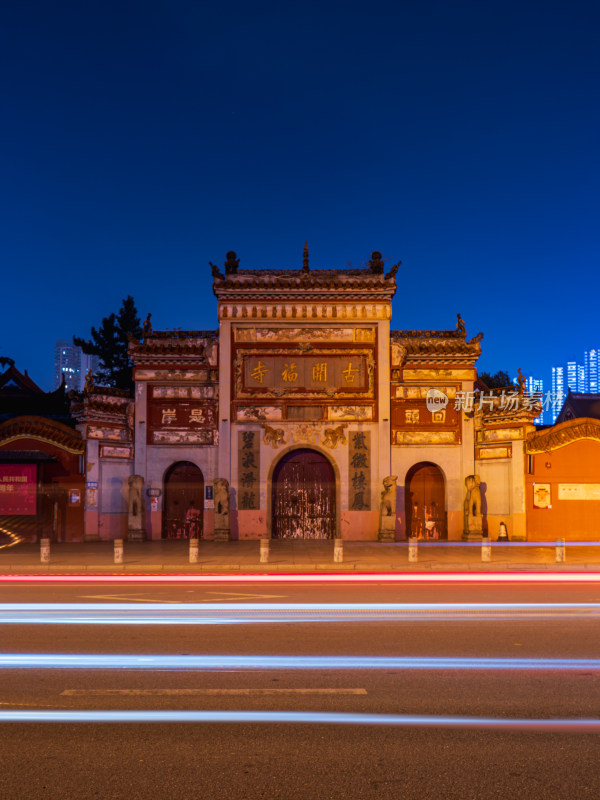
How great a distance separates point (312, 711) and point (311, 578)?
9099 millimetres

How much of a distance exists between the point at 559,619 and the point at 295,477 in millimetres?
15325

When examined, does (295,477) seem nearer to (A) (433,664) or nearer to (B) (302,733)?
(A) (433,664)

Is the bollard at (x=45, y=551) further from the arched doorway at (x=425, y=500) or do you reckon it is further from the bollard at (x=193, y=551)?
the arched doorway at (x=425, y=500)

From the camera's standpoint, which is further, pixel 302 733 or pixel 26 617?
pixel 26 617

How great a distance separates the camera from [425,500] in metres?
24.9

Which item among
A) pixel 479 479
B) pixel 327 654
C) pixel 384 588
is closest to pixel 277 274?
pixel 479 479

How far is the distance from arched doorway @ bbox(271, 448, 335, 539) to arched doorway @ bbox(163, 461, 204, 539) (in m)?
3.01

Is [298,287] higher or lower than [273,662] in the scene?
higher

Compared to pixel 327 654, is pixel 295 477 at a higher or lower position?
higher

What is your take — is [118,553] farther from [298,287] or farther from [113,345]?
[113,345]

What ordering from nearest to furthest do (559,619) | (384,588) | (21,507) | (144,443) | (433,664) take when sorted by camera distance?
1. (433,664)
2. (559,619)
3. (384,588)
4. (21,507)
5. (144,443)

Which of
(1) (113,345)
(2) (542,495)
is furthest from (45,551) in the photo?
(1) (113,345)

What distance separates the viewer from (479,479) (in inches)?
941

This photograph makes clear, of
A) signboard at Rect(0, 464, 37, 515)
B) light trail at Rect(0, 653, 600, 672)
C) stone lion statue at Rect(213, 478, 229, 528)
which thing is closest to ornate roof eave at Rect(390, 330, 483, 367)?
stone lion statue at Rect(213, 478, 229, 528)
